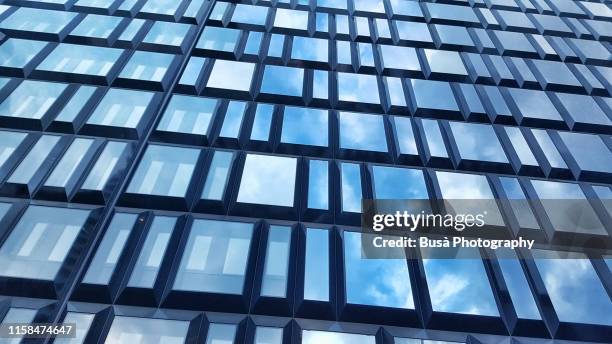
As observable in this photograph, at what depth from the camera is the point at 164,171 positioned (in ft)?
35.7

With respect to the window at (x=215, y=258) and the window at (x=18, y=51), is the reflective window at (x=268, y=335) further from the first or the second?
the window at (x=18, y=51)

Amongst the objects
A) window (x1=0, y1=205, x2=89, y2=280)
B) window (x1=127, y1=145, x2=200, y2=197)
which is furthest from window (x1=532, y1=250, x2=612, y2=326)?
window (x1=0, y1=205, x2=89, y2=280)

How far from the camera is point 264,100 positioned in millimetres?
13734

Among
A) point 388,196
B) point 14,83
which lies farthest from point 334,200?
point 14,83

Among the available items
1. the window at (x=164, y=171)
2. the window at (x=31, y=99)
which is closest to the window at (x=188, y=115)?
the window at (x=164, y=171)

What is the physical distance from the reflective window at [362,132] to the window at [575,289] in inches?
188

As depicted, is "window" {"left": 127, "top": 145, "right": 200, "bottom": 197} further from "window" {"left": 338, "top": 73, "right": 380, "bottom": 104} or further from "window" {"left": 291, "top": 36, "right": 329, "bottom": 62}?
"window" {"left": 291, "top": 36, "right": 329, "bottom": 62}

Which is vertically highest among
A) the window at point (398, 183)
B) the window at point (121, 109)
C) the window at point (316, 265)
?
the window at point (121, 109)

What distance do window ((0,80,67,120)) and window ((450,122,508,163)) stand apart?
36.6 feet

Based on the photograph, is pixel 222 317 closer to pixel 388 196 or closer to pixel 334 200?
pixel 334 200

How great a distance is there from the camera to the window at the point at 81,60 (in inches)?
538

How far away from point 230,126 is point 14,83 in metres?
6.25

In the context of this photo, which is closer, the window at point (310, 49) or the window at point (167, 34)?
the window at point (167, 34)

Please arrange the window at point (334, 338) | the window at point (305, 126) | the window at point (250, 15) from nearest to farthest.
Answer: the window at point (334, 338)
the window at point (305, 126)
the window at point (250, 15)
